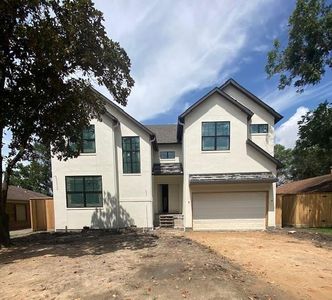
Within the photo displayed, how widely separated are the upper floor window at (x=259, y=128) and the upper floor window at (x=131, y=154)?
866cm

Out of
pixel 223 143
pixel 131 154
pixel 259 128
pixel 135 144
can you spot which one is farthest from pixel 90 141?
pixel 259 128

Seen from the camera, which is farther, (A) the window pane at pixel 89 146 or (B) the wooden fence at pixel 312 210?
(B) the wooden fence at pixel 312 210

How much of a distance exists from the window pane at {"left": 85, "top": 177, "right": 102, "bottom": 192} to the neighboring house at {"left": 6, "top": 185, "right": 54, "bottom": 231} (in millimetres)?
3468

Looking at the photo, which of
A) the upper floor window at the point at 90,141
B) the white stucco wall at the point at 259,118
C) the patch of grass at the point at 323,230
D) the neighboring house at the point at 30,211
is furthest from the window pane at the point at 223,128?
the neighboring house at the point at 30,211

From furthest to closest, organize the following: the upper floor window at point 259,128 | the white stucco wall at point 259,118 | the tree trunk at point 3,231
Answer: the upper floor window at point 259,128 → the white stucco wall at point 259,118 → the tree trunk at point 3,231

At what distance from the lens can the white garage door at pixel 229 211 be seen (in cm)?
1753

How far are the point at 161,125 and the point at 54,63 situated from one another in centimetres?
1770

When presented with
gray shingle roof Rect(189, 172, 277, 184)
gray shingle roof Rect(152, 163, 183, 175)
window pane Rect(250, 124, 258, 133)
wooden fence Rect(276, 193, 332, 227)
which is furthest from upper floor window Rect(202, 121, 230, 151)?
wooden fence Rect(276, 193, 332, 227)

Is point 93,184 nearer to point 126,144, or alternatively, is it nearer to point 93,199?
point 93,199

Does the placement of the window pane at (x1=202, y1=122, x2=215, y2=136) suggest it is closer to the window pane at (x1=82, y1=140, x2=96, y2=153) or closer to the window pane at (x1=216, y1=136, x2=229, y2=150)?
the window pane at (x1=216, y1=136, x2=229, y2=150)

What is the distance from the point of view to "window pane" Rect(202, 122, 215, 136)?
17.7 meters

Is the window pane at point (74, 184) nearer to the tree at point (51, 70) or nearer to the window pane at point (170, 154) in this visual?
the tree at point (51, 70)

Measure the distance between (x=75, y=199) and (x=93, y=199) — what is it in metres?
1.14

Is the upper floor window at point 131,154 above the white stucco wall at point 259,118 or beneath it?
beneath
